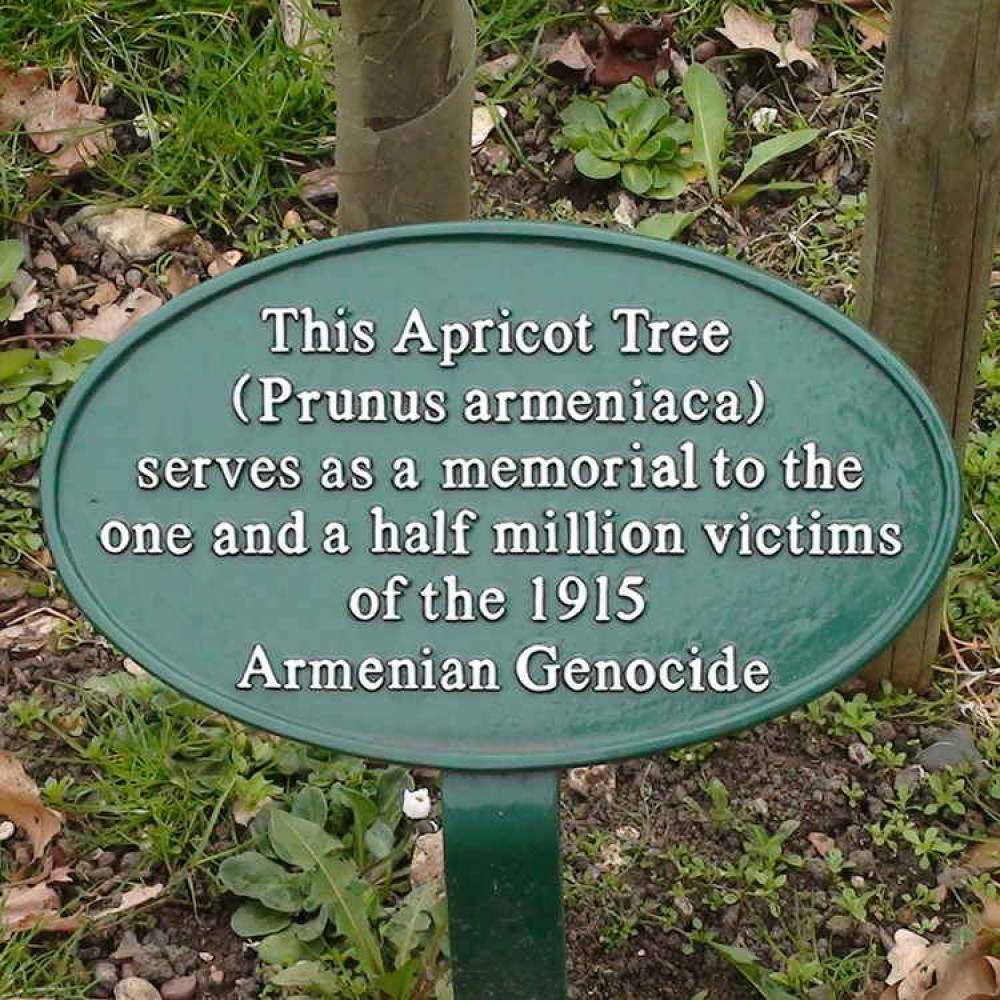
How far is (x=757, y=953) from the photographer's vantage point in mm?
2232

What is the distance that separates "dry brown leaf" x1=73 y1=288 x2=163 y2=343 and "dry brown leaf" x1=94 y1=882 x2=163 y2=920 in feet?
3.40

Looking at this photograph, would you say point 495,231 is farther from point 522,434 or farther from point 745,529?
point 745,529

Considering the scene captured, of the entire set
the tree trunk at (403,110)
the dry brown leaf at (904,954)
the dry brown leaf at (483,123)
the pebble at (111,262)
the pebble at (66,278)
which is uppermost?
the tree trunk at (403,110)

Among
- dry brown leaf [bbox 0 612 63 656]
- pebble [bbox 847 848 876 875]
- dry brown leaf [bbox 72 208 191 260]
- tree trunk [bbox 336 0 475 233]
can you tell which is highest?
tree trunk [bbox 336 0 475 233]

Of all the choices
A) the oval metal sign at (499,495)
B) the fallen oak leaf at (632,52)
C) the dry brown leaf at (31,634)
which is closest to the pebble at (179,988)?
the dry brown leaf at (31,634)

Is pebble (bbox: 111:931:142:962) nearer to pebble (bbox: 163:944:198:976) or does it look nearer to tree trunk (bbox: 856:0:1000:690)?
pebble (bbox: 163:944:198:976)

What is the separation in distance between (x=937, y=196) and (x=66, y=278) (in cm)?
159

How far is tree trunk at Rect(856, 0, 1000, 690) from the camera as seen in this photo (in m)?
2.05

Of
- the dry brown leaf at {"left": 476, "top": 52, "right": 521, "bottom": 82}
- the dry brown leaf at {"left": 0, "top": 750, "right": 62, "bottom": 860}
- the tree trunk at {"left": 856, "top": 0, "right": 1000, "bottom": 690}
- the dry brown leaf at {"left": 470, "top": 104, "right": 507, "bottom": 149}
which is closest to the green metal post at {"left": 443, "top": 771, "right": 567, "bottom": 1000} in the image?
the dry brown leaf at {"left": 0, "top": 750, "right": 62, "bottom": 860}

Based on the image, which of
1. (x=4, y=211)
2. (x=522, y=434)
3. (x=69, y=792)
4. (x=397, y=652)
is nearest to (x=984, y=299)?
(x=522, y=434)

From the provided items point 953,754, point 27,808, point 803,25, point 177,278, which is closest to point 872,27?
point 803,25

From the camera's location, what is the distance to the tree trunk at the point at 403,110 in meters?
2.07

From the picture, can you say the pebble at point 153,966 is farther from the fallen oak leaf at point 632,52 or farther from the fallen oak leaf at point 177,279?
the fallen oak leaf at point 632,52

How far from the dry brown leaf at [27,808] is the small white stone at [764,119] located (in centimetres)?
174
